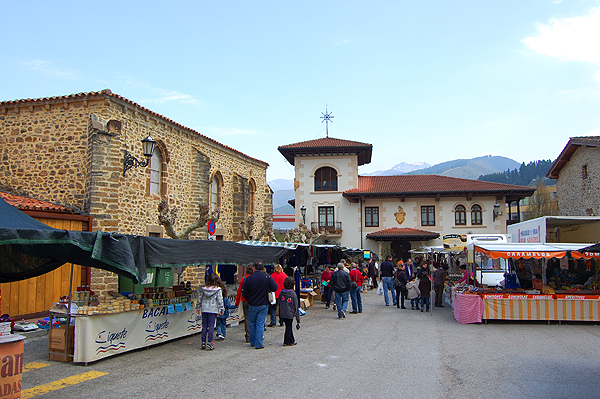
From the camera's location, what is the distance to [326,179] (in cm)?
3453

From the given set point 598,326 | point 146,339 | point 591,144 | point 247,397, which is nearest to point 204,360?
point 146,339

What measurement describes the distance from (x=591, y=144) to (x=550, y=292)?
1394cm

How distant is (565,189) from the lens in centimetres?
2722

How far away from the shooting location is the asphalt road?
593 cm

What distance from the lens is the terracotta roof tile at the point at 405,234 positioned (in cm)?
3169

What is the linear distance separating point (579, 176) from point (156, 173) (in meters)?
22.3

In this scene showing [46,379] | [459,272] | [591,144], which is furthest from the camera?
[459,272]

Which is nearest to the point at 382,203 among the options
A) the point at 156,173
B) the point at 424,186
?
the point at 424,186

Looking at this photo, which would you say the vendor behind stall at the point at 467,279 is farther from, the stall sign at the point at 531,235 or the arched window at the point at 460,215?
the arched window at the point at 460,215

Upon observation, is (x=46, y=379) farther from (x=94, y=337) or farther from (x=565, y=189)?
(x=565, y=189)

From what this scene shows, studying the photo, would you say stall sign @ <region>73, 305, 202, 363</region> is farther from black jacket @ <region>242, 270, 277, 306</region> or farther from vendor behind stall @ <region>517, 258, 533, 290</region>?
vendor behind stall @ <region>517, 258, 533, 290</region>

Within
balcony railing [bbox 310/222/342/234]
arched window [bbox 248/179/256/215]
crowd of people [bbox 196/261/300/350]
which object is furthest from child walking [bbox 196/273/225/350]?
balcony railing [bbox 310/222/342/234]

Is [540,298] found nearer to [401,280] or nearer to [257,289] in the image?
[401,280]

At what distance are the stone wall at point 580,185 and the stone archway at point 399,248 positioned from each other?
10.2 metres
